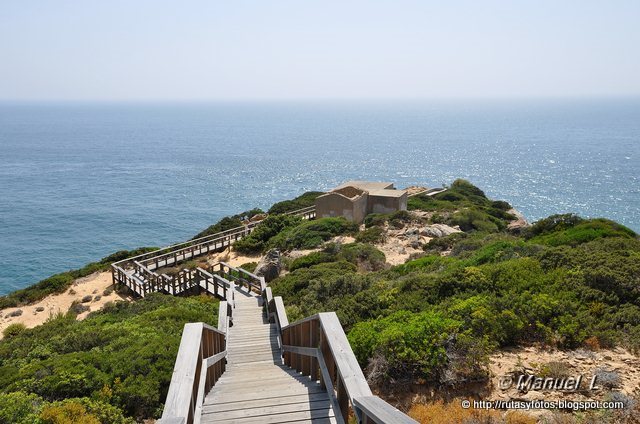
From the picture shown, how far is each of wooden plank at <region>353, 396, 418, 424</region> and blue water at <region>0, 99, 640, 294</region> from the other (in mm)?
35035

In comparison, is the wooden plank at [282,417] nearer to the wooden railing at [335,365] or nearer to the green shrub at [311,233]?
the wooden railing at [335,365]

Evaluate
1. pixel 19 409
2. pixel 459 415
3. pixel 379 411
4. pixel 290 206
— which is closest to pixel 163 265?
pixel 19 409

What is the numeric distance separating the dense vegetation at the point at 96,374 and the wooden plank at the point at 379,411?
4.24 meters

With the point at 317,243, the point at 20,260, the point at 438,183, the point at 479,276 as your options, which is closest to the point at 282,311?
the point at 479,276

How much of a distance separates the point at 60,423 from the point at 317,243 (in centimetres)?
1885

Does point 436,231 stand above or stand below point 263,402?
below

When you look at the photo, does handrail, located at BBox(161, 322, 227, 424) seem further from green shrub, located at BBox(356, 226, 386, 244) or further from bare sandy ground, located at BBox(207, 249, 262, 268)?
green shrub, located at BBox(356, 226, 386, 244)

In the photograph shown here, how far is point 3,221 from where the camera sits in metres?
48.8

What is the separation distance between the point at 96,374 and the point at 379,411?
19.2 feet

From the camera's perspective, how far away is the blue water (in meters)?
46.1

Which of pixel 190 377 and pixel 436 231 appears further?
pixel 436 231

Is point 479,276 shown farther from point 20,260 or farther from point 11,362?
point 20,260

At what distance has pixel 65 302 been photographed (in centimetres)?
2158

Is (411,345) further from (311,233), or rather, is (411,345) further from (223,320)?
(311,233)
